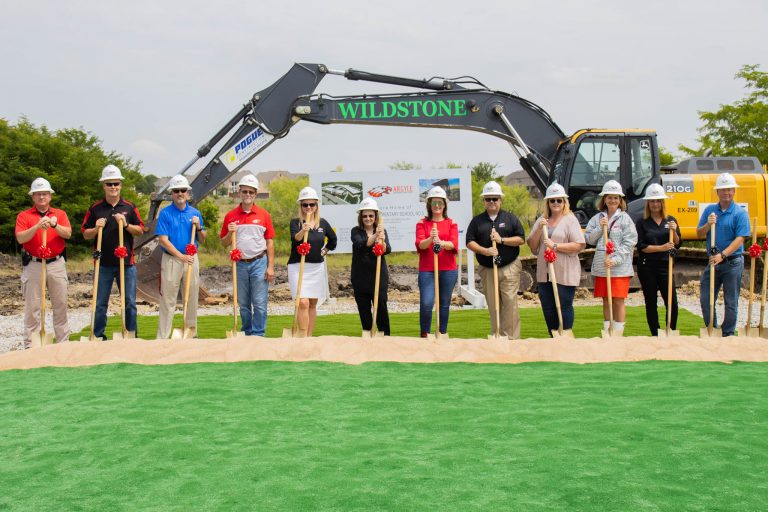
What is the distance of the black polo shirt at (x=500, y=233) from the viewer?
7531mm

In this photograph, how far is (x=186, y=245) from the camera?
25.8 feet

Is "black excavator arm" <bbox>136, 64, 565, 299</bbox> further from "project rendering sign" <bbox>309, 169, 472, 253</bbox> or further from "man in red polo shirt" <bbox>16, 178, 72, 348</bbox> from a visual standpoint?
"man in red polo shirt" <bbox>16, 178, 72, 348</bbox>

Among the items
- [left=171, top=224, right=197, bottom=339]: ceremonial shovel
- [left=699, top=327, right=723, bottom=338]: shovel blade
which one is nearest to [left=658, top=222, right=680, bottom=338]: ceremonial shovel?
[left=699, top=327, right=723, bottom=338]: shovel blade

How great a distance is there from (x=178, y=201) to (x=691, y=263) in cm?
1000

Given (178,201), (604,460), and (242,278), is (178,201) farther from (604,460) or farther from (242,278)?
(604,460)

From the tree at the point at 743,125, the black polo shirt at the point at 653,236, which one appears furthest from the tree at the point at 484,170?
the black polo shirt at the point at 653,236

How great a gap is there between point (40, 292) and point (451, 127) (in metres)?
7.26

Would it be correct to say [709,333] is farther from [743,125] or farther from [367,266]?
[743,125]

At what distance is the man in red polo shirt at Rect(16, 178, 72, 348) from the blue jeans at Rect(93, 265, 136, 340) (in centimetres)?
29

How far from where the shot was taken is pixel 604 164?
12734 millimetres

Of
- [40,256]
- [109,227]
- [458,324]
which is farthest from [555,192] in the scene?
[40,256]

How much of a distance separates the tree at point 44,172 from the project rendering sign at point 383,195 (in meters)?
Answer: 15.0

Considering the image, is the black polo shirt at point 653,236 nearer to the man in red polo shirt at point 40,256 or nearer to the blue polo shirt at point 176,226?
the blue polo shirt at point 176,226

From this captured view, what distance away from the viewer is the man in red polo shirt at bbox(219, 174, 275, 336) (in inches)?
307
